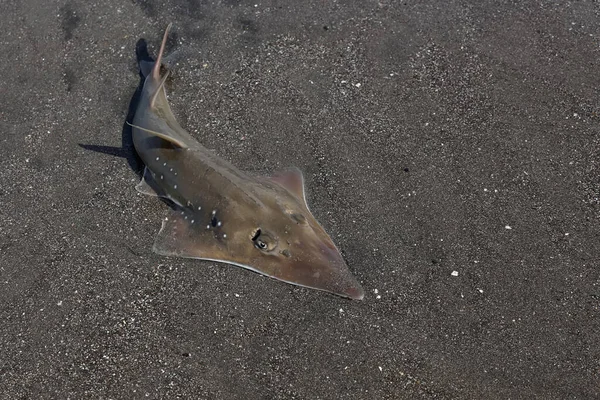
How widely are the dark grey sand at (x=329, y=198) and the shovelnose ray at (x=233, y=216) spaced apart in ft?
0.75

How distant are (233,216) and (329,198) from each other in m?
1.13

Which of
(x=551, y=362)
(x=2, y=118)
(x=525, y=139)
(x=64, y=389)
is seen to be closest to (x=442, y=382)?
(x=551, y=362)

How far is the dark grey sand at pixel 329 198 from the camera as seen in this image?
419cm

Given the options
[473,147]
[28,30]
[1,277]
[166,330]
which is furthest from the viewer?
[28,30]

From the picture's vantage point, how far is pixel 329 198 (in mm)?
5098

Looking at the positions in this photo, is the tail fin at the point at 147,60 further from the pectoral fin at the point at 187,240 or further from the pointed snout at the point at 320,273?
the pointed snout at the point at 320,273

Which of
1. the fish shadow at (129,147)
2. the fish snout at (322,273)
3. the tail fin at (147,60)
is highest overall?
the tail fin at (147,60)

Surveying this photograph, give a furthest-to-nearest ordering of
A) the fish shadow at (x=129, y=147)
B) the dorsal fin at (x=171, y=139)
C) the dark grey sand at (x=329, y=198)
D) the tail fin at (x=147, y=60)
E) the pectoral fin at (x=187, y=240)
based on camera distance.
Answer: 1. the tail fin at (x=147, y=60)
2. the fish shadow at (x=129, y=147)
3. the dorsal fin at (x=171, y=139)
4. the pectoral fin at (x=187, y=240)
5. the dark grey sand at (x=329, y=198)

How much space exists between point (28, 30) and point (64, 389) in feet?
16.7

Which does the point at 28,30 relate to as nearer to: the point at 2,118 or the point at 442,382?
the point at 2,118

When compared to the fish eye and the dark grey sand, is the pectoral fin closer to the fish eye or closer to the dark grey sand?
the dark grey sand

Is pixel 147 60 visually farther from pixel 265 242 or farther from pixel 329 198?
pixel 265 242

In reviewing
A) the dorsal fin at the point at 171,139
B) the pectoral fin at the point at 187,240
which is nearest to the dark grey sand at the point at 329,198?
the pectoral fin at the point at 187,240

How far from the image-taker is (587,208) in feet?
15.9
